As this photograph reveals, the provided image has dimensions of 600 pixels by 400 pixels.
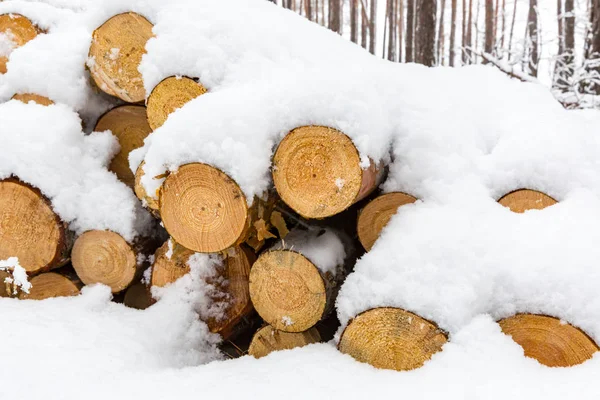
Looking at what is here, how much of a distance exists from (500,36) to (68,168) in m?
12.9

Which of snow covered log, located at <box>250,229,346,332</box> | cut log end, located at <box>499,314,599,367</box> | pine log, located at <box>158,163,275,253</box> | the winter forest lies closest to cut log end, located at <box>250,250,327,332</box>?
snow covered log, located at <box>250,229,346,332</box>

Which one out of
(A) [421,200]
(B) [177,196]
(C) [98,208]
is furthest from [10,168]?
(A) [421,200]

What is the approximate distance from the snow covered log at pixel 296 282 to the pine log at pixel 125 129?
0.94 metres

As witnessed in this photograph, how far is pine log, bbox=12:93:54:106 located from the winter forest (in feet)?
13.0

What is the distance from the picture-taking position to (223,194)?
5.03ft

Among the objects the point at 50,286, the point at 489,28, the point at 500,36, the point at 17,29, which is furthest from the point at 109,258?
→ the point at 500,36

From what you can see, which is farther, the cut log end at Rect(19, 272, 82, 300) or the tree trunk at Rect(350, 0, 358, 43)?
the tree trunk at Rect(350, 0, 358, 43)

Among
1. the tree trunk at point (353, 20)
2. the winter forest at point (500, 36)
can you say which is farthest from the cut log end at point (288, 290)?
the tree trunk at point (353, 20)

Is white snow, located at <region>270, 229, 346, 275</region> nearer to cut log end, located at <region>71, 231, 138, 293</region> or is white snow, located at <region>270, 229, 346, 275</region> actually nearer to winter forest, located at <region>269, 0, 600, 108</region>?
cut log end, located at <region>71, 231, 138, 293</region>

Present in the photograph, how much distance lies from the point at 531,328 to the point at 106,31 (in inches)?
81.2

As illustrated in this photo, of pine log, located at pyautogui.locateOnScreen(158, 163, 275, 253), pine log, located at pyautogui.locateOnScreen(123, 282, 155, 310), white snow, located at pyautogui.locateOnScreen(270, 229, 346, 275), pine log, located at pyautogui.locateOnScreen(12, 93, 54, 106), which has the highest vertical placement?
pine log, located at pyautogui.locateOnScreen(12, 93, 54, 106)

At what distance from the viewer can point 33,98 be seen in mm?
2277

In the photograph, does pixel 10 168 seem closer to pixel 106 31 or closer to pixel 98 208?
pixel 98 208

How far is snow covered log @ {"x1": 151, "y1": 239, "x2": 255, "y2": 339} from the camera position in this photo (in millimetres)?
1893
